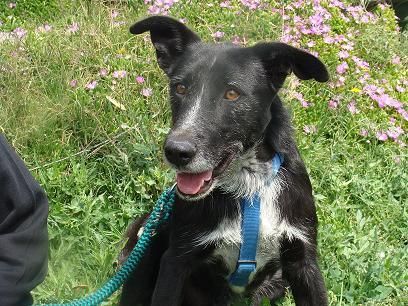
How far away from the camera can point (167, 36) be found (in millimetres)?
3166

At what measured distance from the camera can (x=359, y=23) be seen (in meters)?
6.16

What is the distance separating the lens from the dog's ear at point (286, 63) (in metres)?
2.82

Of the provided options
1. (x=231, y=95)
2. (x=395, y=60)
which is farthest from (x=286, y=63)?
(x=395, y=60)

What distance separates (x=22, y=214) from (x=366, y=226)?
9.29ft

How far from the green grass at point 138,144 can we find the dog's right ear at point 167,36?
1198 millimetres

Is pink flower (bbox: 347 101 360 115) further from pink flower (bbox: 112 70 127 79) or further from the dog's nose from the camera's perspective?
the dog's nose

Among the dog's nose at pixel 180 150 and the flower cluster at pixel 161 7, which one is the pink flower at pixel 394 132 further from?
the dog's nose at pixel 180 150

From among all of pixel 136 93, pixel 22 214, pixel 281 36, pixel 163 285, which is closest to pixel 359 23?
pixel 281 36

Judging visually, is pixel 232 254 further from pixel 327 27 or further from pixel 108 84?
pixel 327 27

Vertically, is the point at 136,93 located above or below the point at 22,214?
below

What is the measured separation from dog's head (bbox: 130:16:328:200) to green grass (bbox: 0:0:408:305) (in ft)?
4.24

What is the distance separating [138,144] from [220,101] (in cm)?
168

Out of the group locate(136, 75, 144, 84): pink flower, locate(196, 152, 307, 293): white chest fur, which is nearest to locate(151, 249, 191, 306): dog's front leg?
locate(196, 152, 307, 293): white chest fur

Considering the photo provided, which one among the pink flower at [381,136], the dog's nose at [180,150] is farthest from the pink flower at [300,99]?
the dog's nose at [180,150]
